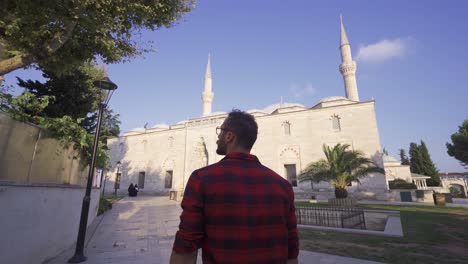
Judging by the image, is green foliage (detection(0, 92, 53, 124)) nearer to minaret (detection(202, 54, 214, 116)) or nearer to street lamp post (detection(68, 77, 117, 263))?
street lamp post (detection(68, 77, 117, 263))

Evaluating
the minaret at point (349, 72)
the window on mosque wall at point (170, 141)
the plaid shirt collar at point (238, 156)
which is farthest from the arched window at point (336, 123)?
the plaid shirt collar at point (238, 156)

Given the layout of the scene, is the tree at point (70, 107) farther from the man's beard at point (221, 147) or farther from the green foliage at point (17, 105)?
the man's beard at point (221, 147)

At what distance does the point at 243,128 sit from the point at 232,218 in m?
0.69

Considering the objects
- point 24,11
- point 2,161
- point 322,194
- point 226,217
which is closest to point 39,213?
point 2,161

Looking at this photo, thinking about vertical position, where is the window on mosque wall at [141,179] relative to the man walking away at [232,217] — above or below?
above

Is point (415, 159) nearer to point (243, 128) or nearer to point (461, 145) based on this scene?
point (461, 145)

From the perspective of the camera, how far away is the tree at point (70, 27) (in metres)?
5.29

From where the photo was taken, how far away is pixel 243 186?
4.98 feet

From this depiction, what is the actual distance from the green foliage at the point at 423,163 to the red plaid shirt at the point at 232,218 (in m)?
49.7

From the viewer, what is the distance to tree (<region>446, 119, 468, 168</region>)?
2764 cm

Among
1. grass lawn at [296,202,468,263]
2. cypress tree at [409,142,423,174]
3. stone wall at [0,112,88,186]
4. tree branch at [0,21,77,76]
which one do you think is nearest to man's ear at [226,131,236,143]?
stone wall at [0,112,88,186]

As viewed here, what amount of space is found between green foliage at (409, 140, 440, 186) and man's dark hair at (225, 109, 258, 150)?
163ft

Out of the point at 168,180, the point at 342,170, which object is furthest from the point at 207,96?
the point at 342,170

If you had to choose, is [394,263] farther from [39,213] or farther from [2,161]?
[2,161]
